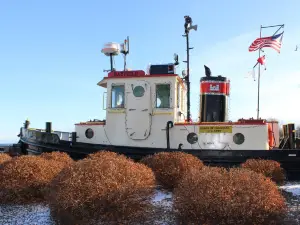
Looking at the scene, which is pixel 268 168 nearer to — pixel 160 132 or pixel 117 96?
pixel 160 132

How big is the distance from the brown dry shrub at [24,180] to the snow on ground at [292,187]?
255 inches

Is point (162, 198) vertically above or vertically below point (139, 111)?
below

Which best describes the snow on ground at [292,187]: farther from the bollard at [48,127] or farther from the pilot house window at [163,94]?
the bollard at [48,127]

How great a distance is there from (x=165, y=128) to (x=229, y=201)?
6722mm

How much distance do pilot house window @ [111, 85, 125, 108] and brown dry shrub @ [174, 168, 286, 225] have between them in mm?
6979

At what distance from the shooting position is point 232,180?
589cm

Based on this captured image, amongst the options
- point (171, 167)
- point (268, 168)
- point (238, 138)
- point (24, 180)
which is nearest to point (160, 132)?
point (238, 138)

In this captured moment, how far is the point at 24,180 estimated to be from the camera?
8070 mm

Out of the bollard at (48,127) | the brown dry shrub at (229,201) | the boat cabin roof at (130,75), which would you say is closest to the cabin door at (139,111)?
the boat cabin roof at (130,75)

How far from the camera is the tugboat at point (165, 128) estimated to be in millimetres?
11469

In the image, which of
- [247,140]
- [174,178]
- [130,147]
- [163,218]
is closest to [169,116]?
[130,147]

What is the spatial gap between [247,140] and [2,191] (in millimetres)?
8063

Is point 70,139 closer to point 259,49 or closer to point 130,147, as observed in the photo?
point 130,147

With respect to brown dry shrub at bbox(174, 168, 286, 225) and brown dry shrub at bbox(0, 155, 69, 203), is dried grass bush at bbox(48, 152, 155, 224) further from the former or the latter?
brown dry shrub at bbox(0, 155, 69, 203)
